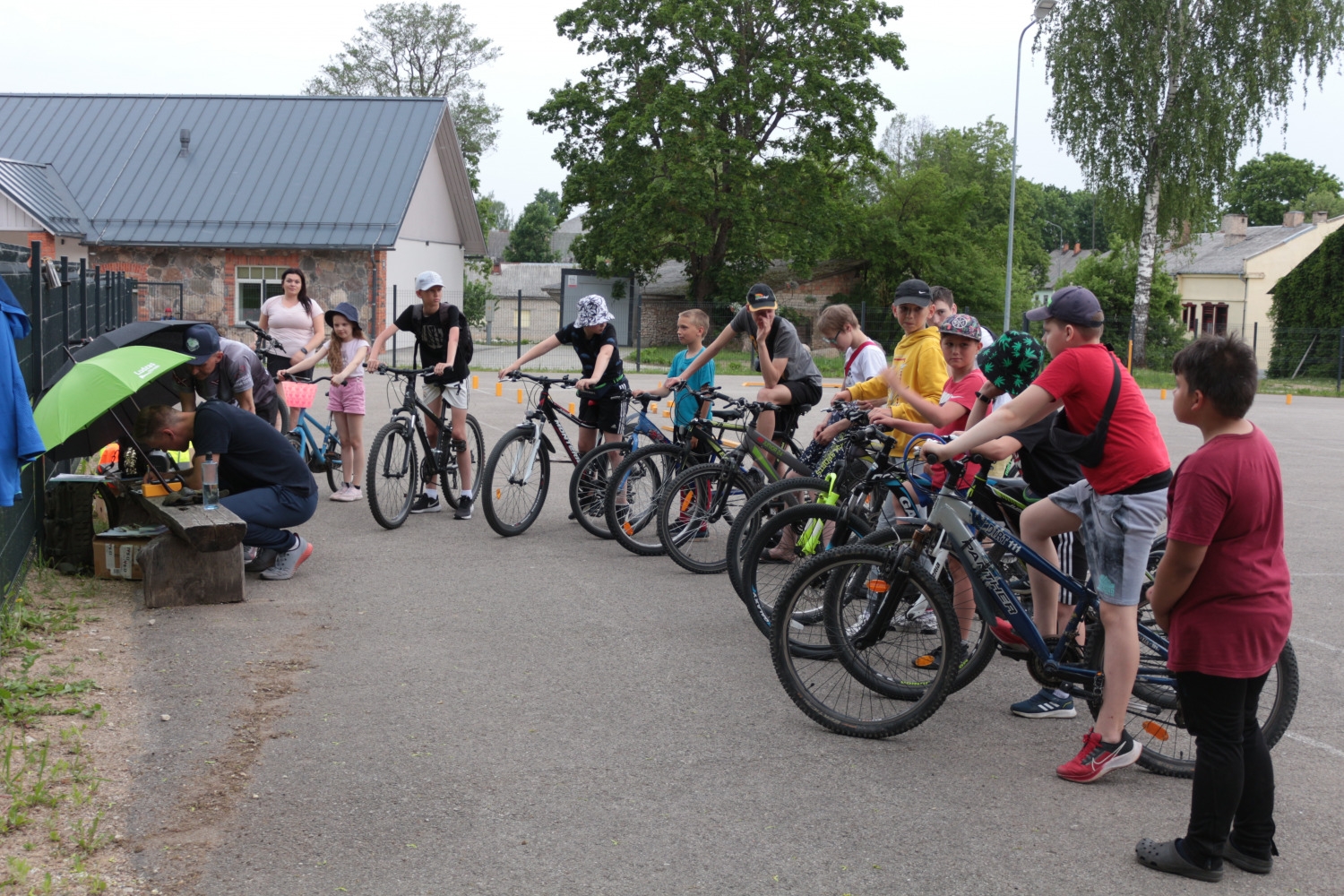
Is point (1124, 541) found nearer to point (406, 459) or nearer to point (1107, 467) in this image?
point (1107, 467)

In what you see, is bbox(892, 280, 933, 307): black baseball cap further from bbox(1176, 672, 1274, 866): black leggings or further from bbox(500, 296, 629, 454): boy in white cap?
bbox(1176, 672, 1274, 866): black leggings

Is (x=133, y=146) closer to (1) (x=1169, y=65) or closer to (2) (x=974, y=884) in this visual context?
(1) (x=1169, y=65)

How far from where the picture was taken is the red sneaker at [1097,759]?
15.2 ft

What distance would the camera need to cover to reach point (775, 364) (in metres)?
8.27

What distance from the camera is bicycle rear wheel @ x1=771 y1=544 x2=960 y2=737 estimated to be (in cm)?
498

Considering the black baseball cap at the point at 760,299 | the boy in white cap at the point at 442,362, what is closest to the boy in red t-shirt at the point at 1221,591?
the black baseball cap at the point at 760,299

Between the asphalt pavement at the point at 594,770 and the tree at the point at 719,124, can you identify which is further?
the tree at the point at 719,124

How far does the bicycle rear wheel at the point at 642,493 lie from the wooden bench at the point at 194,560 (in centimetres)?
244

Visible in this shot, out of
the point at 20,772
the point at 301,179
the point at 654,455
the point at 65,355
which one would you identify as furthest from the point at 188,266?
the point at 20,772

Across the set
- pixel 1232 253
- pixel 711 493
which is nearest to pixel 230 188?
pixel 711 493

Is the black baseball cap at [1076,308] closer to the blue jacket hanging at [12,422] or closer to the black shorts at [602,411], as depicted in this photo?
the blue jacket hanging at [12,422]

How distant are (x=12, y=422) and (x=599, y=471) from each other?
4436mm

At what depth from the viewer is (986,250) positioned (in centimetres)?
5472

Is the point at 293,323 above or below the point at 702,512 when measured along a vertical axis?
above
